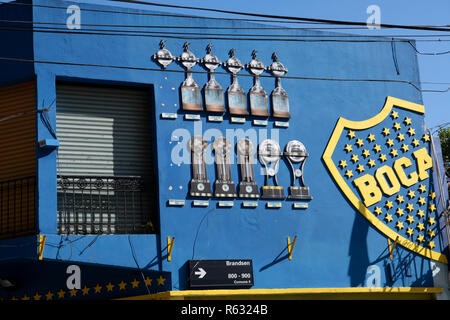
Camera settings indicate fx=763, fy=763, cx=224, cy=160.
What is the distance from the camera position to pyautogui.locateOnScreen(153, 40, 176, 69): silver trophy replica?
16938 mm

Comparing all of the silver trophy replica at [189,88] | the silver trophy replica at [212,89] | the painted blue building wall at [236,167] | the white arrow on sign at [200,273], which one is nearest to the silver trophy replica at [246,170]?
the painted blue building wall at [236,167]

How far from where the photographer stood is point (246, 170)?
1719 cm

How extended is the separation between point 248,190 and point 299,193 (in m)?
1.31

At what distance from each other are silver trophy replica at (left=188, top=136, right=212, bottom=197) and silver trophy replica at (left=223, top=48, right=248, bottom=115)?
1.10 meters

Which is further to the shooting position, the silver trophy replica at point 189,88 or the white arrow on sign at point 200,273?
the silver trophy replica at point 189,88

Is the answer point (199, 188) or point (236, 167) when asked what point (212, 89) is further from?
point (199, 188)

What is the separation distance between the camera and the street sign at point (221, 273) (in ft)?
52.6

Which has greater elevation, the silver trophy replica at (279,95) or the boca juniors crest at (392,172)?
the silver trophy replica at (279,95)

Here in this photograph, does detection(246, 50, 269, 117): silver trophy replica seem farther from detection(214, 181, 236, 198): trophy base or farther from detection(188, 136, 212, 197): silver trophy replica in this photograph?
detection(214, 181, 236, 198): trophy base

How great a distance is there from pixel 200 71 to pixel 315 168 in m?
3.53

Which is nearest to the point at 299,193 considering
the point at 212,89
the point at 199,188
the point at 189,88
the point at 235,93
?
the point at 199,188

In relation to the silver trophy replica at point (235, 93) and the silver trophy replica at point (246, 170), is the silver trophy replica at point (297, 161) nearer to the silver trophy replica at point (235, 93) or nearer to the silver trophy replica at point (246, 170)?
the silver trophy replica at point (246, 170)

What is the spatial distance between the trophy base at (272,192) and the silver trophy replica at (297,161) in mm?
251

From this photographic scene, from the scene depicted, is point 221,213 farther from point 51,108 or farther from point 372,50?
point 372,50
